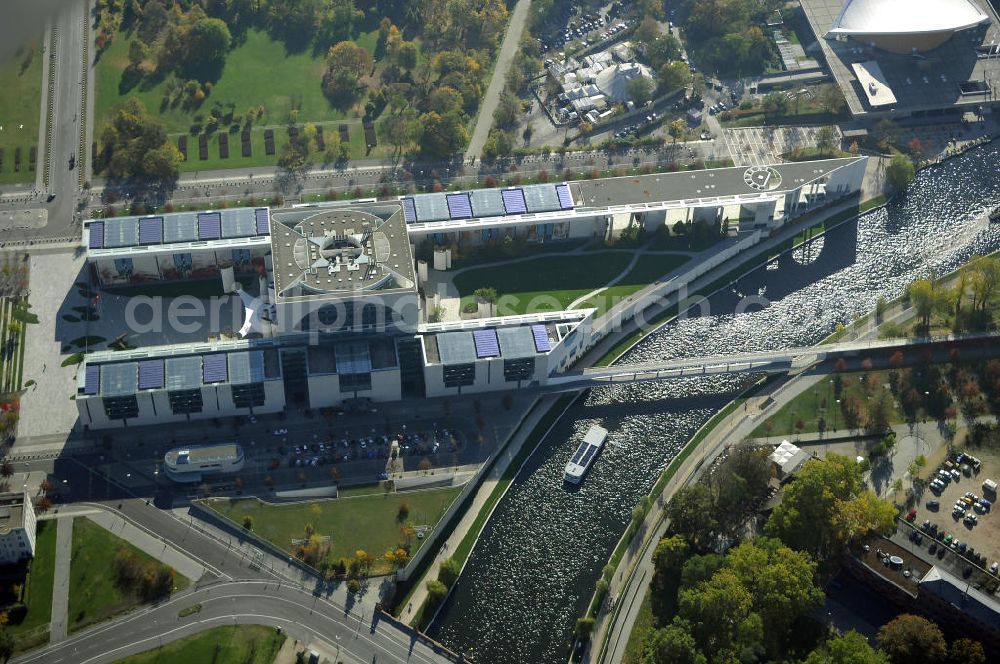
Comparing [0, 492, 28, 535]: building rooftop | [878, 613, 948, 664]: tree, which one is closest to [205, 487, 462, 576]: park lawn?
[0, 492, 28, 535]: building rooftop

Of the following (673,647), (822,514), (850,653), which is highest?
(822,514)

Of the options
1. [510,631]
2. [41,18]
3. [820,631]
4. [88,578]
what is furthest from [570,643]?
[41,18]

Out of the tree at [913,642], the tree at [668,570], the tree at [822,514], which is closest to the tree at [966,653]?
the tree at [913,642]

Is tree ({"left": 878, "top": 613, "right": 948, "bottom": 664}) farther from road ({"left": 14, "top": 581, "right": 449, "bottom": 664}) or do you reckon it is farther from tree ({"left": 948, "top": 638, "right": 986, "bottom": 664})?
road ({"left": 14, "top": 581, "right": 449, "bottom": 664})

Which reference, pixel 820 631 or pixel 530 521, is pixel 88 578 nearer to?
pixel 530 521

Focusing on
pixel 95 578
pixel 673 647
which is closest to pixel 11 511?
pixel 95 578

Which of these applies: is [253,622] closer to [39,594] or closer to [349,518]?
→ [349,518]

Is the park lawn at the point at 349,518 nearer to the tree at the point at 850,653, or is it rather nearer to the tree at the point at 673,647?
the tree at the point at 673,647
